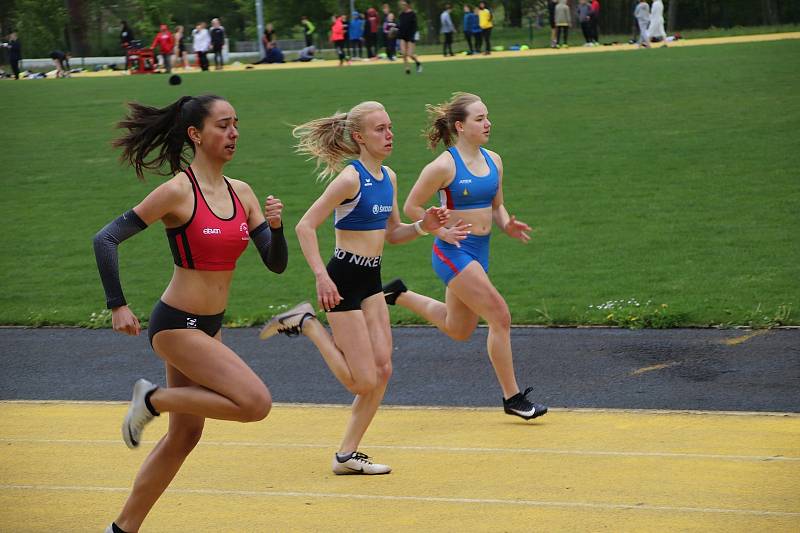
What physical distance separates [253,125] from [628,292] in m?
15.8

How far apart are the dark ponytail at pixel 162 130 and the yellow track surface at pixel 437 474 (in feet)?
6.59

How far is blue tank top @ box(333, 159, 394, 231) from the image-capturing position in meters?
7.03

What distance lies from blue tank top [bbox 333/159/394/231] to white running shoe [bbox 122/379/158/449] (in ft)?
6.55

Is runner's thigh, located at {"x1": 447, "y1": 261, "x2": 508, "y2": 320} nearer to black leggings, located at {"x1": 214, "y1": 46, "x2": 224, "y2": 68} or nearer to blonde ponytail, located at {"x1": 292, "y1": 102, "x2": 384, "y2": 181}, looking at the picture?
blonde ponytail, located at {"x1": 292, "y1": 102, "x2": 384, "y2": 181}

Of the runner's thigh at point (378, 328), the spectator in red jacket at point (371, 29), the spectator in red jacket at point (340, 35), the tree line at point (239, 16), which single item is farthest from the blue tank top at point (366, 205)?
the tree line at point (239, 16)

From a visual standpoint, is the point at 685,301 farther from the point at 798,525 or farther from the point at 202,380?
the point at 202,380

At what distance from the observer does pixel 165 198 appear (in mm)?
5539

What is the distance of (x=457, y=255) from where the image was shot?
26.5 ft

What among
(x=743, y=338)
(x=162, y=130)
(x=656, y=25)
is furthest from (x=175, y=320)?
(x=656, y=25)

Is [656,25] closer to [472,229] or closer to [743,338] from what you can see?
[743,338]

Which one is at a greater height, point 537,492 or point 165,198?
point 165,198

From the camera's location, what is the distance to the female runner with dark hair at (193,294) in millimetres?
5461

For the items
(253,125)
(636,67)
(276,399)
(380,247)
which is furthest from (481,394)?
(636,67)

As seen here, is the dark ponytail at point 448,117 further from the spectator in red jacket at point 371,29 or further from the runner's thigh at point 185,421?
the spectator in red jacket at point 371,29
